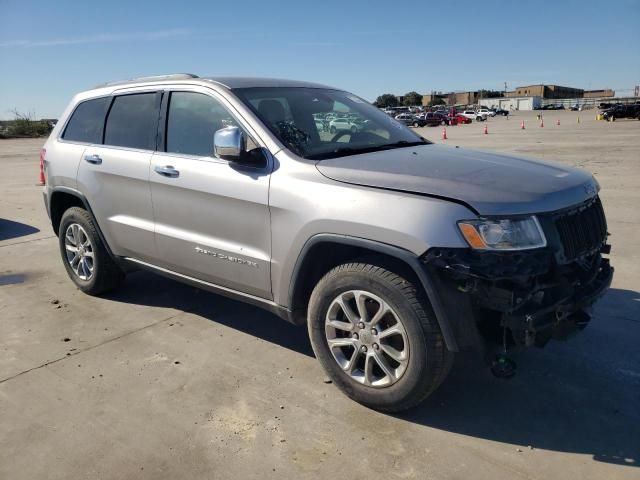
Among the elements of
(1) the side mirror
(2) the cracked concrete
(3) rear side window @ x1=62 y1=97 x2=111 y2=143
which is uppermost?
(3) rear side window @ x1=62 y1=97 x2=111 y2=143

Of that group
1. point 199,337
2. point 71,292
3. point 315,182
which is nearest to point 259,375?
point 199,337

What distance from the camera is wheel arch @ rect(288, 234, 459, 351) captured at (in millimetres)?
2738

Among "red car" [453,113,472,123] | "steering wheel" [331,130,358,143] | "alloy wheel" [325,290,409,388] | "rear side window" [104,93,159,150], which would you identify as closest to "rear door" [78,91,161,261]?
"rear side window" [104,93,159,150]

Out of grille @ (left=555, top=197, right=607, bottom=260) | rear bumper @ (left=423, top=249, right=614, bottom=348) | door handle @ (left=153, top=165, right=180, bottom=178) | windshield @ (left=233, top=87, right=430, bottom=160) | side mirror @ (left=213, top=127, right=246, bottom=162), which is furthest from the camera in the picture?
door handle @ (left=153, top=165, right=180, bottom=178)

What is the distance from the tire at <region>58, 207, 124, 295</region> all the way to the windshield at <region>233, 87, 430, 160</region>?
2.07 metres

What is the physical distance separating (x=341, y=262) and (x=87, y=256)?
2847 millimetres

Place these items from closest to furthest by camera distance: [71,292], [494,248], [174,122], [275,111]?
[494,248]
[275,111]
[174,122]
[71,292]

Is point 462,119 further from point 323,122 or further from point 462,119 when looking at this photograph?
point 323,122

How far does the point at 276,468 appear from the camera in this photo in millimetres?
2705

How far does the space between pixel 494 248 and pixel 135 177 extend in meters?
2.80

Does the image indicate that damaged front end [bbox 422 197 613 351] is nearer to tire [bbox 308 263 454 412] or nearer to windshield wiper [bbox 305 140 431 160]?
tire [bbox 308 263 454 412]

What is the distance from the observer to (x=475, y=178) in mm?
2967

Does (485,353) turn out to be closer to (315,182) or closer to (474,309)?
(474,309)

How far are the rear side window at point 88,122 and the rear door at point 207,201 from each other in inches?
37.7
